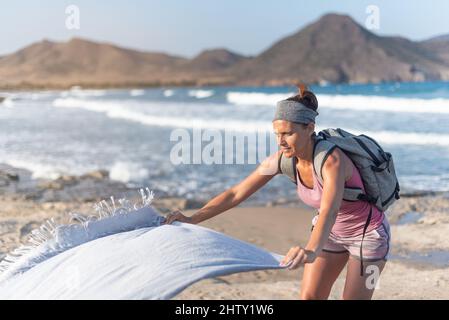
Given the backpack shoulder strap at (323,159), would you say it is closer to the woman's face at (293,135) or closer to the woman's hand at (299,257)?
the woman's face at (293,135)

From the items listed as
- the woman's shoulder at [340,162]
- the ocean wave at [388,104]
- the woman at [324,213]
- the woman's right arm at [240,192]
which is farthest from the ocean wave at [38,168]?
the ocean wave at [388,104]

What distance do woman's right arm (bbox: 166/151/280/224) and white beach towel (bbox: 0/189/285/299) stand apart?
0.17 meters

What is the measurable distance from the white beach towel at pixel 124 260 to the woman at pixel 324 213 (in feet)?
0.74

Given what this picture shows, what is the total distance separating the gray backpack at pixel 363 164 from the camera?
307cm

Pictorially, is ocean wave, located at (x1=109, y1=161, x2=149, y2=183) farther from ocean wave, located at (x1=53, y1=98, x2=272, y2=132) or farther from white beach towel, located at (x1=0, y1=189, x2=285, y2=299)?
ocean wave, located at (x1=53, y1=98, x2=272, y2=132)

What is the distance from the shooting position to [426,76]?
310 ft

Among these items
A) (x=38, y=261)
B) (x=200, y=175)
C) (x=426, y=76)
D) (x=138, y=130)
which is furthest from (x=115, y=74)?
(x=38, y=261)

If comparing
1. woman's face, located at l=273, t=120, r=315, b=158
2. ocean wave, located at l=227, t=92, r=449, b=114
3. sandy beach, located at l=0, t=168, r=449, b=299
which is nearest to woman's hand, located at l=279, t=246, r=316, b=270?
woman's face, located at l=273, t=120, r=315, b=158

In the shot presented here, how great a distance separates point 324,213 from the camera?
2924mm

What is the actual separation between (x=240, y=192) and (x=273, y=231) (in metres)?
5.46

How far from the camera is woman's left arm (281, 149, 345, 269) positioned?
2.88m

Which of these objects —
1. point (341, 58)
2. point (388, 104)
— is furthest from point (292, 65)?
point (388, 104)

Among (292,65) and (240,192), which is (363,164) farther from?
(292,65)

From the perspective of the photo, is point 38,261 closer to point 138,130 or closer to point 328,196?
point 328,196
